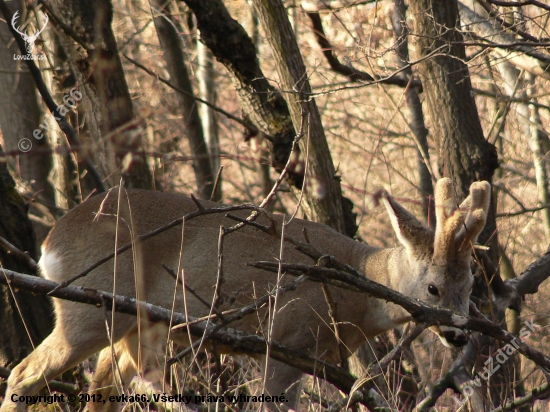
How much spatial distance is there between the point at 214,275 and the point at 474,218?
200 cm

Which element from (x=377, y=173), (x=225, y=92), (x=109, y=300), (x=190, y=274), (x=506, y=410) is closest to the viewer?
(x=109, y=300)

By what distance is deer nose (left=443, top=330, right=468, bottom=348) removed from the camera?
5.50 m

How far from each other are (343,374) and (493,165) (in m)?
3.09

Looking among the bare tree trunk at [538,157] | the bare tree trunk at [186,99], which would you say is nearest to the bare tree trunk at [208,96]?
the bare tree trunk at [186,99]

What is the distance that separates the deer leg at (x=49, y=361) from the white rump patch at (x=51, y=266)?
0.37 m

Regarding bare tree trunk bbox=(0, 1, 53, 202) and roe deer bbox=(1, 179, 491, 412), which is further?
bare tree trunk bbox=(0, 1, 53, 202)

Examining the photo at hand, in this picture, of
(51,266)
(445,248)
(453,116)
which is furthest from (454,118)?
(51,266)

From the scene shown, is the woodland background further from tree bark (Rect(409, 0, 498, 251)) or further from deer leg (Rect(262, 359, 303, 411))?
deer leg (Rect(262, 359, 303, 411))

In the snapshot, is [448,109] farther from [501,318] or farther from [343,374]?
[343,374]

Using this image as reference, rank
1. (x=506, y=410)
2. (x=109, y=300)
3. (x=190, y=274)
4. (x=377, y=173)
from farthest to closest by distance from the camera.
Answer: (x=377, y=173)
(x=190, y=274)
(x=506, y=410)
(x=109, y=300)

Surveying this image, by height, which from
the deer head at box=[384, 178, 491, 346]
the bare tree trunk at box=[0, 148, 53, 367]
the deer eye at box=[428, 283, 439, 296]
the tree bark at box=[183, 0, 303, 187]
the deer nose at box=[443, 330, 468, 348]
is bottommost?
the deer nose at box=[443, 330, 468, 348]

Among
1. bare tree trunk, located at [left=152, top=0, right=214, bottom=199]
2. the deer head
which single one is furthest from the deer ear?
bare tree trunk, located at [left=152, top=0, right=214, bottom=199]

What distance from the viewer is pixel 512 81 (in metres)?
9.06

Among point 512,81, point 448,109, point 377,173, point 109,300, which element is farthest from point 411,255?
point 377,173
